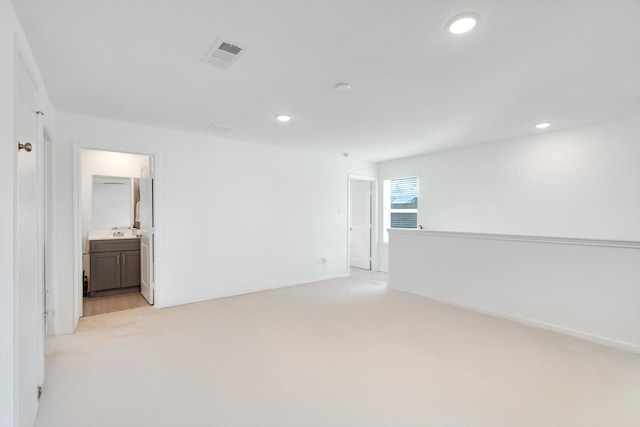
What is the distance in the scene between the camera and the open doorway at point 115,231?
14.1 ft

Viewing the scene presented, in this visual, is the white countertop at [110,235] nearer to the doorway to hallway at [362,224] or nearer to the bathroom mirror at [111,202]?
the bathroom mirror at [111,202]

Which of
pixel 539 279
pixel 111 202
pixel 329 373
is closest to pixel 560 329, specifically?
pixel 539 279

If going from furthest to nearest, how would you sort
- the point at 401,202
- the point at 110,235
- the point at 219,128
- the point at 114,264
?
1. the point at 401,202
2. the point at 110,235
3. the point at 114,264
4. the point at 219,128

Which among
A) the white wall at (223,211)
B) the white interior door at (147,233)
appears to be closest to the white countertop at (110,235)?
the white interior door at (147,233)

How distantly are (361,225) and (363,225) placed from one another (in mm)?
62

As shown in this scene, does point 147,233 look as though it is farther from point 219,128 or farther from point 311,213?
point 311,213

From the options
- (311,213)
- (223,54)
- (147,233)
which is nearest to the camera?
(223,54)

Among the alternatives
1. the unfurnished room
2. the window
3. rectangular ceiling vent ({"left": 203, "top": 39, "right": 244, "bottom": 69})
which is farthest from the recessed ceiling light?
the window

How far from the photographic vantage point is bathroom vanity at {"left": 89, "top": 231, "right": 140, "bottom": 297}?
4637 millimetres

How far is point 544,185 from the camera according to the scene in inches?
169

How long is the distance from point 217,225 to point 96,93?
221cm

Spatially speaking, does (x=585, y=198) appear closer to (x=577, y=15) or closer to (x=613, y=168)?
(x=613, y=168)

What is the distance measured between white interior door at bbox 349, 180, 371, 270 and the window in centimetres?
41

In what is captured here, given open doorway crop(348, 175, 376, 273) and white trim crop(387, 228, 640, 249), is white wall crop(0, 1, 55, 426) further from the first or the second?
open doorway crop(348, 175, 376, 273)
